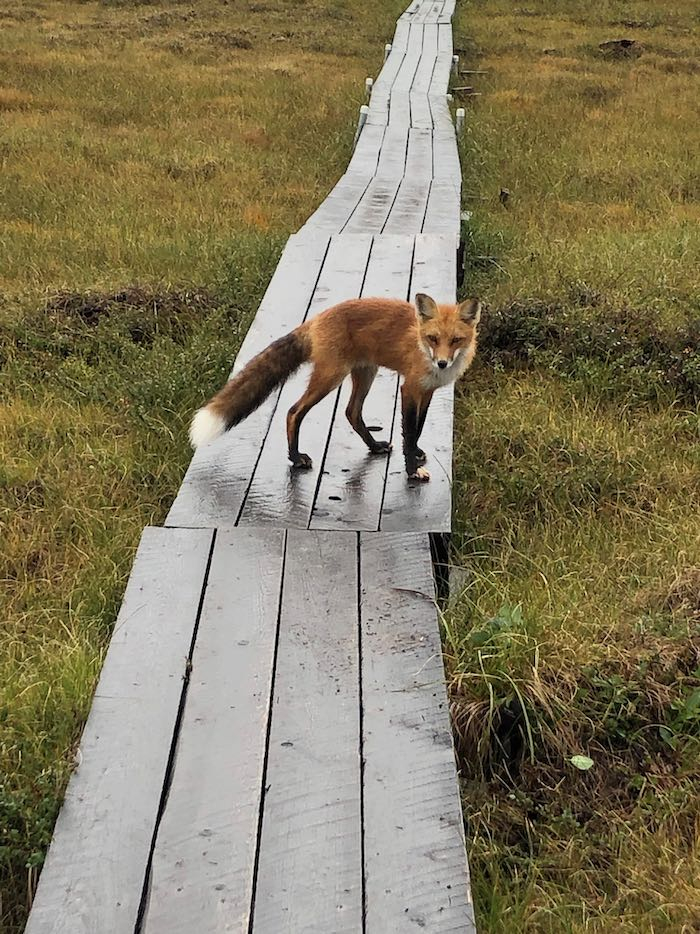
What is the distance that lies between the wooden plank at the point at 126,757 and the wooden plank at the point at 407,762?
54cm

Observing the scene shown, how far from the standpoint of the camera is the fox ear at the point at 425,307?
383 centimetres

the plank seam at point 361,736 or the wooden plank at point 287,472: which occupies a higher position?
the plank seam at point 361,736

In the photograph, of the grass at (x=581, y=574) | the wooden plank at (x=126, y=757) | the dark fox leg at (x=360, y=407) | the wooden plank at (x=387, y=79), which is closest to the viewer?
the wooden plank at (x=126, y=757)

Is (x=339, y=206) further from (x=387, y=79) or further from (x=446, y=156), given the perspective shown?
(x=387, y=79)

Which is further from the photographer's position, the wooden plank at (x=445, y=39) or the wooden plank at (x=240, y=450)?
the wooden plank at (x=445, y=39)

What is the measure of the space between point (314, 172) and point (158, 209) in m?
2.25

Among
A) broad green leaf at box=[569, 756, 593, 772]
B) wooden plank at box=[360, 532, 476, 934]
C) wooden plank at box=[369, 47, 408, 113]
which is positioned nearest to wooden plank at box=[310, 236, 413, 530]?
wooden plank at box=[360, 532, 476, 934]

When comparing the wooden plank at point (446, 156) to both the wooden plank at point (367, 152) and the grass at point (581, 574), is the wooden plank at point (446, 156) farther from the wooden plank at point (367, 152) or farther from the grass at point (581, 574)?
the wooden plank at point (367, 152)

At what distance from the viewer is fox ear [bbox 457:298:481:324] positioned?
3.88 meters

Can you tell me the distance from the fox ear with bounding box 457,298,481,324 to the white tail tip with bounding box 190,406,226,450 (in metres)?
1.05

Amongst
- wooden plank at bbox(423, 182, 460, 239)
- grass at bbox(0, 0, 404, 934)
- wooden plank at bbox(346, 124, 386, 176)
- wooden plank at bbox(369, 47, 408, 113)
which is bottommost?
grass at bbox(0, 0, 404, 934)

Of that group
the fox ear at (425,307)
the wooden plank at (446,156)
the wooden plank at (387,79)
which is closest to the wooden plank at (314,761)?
the fox ear at (425,307)

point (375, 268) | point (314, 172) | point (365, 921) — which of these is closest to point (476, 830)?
point (365, 921)

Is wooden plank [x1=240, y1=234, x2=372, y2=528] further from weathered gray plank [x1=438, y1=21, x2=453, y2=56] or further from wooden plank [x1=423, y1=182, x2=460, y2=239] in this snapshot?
weathered gray plank [x1=438, y1=21, x2=453, y2=56]
